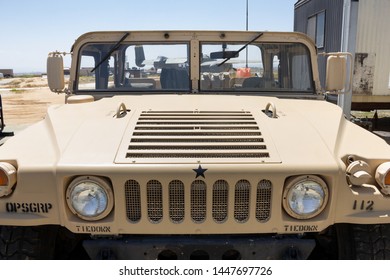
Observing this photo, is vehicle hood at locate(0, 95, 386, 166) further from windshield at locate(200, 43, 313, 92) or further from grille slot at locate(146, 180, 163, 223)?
windshield at locate(200, 43, 313, 92)

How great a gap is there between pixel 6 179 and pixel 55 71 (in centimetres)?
179

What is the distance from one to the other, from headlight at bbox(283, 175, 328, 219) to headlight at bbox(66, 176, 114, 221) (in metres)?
0.91

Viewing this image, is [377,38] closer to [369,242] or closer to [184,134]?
[369,242]

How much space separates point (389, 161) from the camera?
7.31ft

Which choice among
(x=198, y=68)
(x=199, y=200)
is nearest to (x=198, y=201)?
(x=199, y=200)

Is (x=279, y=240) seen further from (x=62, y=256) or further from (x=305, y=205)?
(x=62, y=256)

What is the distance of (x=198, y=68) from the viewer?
3.63 metres

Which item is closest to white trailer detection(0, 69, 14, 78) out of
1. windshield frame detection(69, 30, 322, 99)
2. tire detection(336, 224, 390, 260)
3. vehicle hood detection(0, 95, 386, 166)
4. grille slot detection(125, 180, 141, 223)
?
windshield frame detection(69, 30, 322, 99)

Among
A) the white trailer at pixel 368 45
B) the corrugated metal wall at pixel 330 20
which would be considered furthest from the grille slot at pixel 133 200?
the corrugated metal wall at pixel 330 20

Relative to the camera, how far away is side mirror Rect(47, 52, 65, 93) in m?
3.69

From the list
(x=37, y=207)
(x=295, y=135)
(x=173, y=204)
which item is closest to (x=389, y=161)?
(x=295, y=135)

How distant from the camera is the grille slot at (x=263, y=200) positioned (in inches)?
83.0

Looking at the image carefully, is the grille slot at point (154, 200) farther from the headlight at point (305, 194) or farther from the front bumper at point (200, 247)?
the headlight at point (305, 194)

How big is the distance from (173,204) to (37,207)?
714 millimetres
